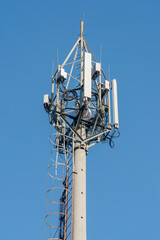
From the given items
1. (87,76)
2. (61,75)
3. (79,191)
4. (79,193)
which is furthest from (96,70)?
(79,193)

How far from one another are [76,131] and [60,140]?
2.06m

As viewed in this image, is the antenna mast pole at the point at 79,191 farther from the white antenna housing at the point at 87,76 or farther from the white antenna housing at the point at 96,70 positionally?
the white antenna housing at the point at 96,70

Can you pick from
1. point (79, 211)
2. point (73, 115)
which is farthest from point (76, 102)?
point (79, 211)

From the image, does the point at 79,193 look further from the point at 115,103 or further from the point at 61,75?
the point at 61,75

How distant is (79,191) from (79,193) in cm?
20

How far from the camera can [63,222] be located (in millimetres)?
43844

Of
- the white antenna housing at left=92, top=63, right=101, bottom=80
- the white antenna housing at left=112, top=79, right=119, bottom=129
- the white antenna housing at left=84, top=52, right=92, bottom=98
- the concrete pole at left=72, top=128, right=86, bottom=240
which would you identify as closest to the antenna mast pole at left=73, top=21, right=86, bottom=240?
the concrete pole at left=72, top=128, right=86, bottom=240

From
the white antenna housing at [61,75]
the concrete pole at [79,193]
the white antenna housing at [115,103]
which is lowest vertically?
the concrete pole at [79,193]

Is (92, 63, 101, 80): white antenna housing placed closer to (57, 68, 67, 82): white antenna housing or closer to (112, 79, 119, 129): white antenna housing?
(112, 79, 119, 129): white antenna housing

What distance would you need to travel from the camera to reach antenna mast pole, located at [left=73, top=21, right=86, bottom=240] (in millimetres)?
41906

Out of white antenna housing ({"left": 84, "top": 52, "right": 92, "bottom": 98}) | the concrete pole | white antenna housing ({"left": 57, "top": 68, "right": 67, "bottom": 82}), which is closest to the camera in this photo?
the concrete pole

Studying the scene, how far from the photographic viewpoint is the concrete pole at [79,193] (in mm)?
41859

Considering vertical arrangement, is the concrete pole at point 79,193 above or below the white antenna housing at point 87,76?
below

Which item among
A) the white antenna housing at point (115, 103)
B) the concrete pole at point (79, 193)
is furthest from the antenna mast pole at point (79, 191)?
the white antenna housing at point (115, 103)
